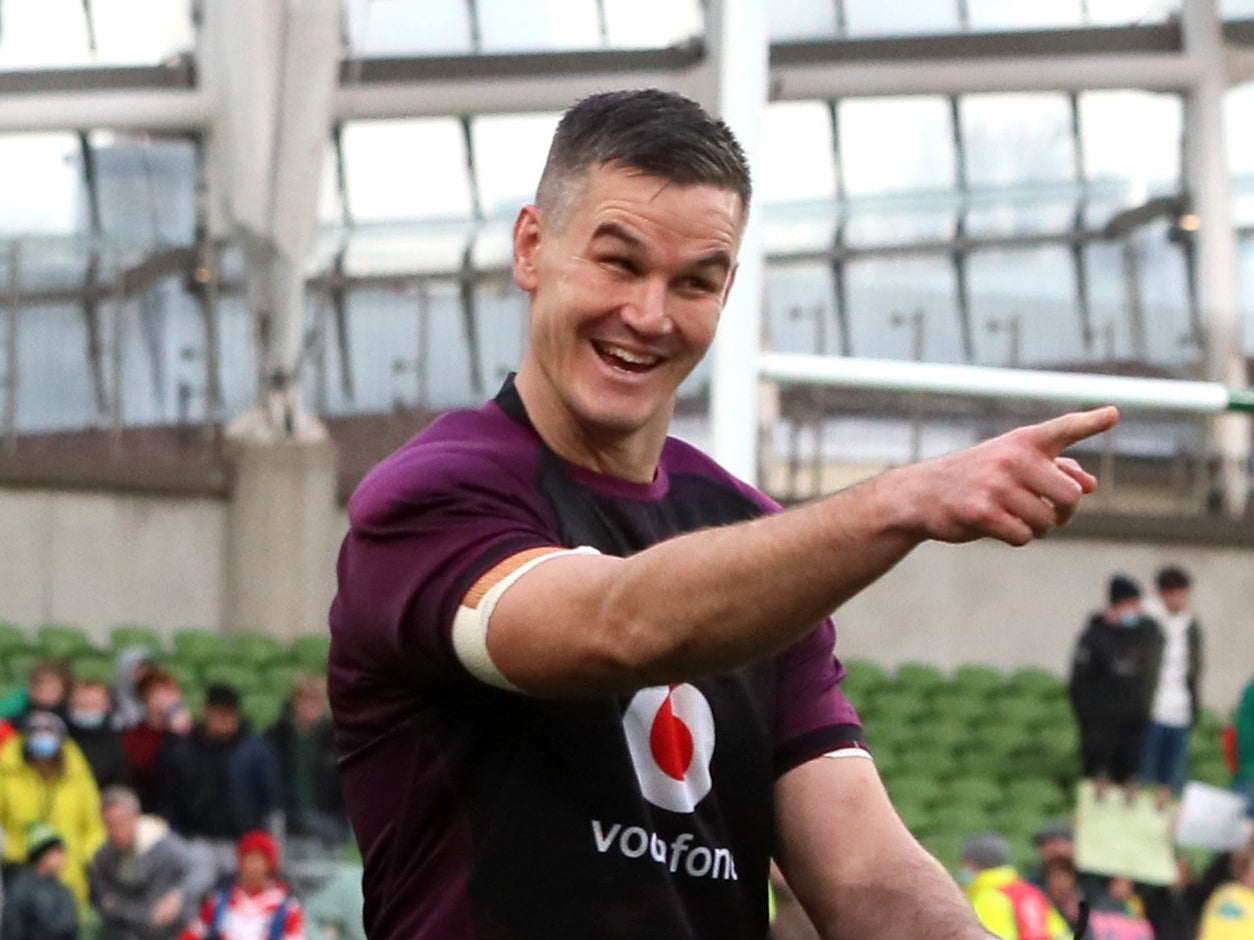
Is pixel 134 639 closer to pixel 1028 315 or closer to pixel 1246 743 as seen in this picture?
pixel 1028 315

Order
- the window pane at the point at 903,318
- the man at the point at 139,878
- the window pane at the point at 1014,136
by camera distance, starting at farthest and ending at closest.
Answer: the window pane at the point at 1014,136 → the window pane at the point at 903,318 → the man at the point at 139,878

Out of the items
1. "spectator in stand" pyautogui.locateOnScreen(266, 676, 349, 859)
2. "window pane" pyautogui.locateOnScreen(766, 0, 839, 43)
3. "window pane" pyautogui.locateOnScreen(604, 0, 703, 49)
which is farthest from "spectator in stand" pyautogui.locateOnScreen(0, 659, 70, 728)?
"window pane" pyautogui.locateOnScreen(766, 0, 839, 43)

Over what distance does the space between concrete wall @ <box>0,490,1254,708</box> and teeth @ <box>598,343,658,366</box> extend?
541 inches

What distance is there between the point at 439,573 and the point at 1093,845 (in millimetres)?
7591

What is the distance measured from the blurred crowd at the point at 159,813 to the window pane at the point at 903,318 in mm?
6364

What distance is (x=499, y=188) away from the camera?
783 inches

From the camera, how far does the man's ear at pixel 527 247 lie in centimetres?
215

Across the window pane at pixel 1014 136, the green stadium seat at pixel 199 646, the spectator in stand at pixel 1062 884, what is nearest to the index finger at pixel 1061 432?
the spectator in stand at pixel 1062 884

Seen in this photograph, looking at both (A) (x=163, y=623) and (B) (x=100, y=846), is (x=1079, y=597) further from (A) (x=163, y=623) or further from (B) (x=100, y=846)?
(B) (x=100, y=846)

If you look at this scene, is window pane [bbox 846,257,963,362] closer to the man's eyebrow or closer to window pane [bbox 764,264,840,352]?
window pane [bbox 764,264,840,352]


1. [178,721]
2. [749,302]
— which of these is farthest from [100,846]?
[749,302]

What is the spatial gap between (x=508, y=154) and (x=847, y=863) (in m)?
18.1

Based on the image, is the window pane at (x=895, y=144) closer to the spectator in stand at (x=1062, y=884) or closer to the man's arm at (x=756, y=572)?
the spectator in stand at (x=1062, y=884)

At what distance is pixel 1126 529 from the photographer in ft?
52.2
